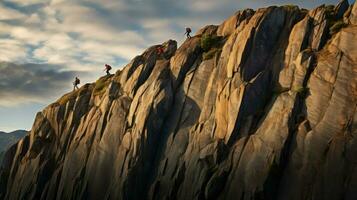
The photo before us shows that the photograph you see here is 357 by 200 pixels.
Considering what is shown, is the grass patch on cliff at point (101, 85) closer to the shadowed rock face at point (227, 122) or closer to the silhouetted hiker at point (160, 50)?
the shadowed rock face at point (227, 122)

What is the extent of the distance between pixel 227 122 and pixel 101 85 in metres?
39.6

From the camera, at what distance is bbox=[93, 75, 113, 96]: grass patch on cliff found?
311 ft

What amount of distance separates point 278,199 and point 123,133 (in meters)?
30.4

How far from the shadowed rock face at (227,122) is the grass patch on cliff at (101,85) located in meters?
2.04

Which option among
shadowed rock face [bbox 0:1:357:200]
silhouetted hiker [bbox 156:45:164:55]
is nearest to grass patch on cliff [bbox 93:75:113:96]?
shadowed rock face [bbox 0:1:357:200]

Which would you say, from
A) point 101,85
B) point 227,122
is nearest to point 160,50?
point 101,85

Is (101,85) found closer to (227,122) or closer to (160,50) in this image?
(160,50)

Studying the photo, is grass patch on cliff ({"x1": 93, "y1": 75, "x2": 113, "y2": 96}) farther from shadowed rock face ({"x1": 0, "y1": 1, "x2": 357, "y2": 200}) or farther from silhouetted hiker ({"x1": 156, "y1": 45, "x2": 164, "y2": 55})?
silhouetted hiker ({"x1": 156, "y1": 45, "x2": 164, "y2": 55})

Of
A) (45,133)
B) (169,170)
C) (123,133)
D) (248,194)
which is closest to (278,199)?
(248,194)

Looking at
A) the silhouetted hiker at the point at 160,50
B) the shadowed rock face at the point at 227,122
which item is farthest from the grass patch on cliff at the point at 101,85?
the silhouetted hiker at the point at 160,50

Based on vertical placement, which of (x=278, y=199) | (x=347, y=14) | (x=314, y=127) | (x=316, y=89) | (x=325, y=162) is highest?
(x=347, y=14)

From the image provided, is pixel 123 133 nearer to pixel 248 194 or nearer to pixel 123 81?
pixel 123 81

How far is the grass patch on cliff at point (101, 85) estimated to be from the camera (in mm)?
94912

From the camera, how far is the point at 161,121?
74.9 m
